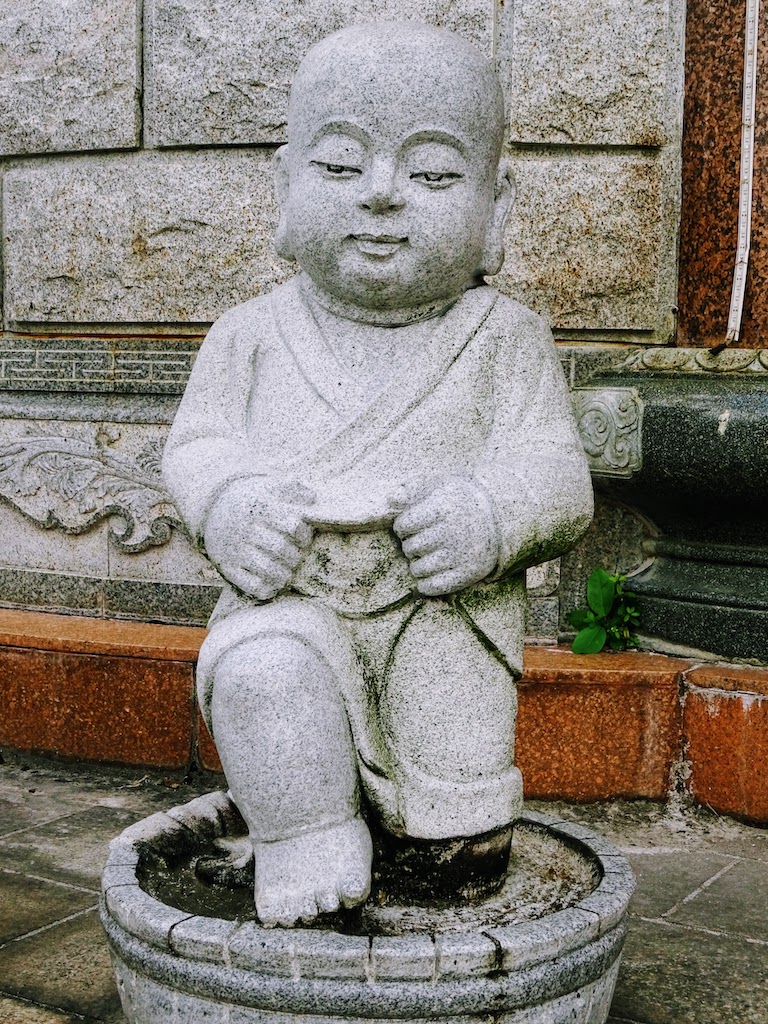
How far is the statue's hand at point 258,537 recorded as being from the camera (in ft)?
7.57

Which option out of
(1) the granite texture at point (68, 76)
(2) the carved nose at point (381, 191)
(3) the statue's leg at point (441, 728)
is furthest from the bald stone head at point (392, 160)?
(1) the granite texture at point (68, 76)

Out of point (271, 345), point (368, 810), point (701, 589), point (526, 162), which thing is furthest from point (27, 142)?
point (368, 810)

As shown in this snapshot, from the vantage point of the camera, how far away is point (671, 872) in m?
3.55

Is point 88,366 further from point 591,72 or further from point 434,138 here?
point 434,138

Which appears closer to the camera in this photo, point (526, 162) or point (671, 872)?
point (671, 872)

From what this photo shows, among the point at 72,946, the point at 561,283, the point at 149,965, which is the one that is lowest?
the point at 72,946

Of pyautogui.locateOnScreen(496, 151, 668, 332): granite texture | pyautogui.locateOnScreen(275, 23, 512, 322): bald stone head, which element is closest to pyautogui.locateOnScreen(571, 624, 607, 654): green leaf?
pyautogui.locateOnScreen(496, 151, 668, 332): granite texture

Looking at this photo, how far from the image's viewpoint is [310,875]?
2236mm

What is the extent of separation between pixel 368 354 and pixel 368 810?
92 cm

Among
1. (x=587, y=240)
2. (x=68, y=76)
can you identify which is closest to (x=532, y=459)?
(x=587, y=240)

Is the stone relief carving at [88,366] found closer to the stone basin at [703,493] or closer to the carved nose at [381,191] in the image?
the stone basin at [703,493]

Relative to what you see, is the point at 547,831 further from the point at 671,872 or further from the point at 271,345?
the point at 271,345

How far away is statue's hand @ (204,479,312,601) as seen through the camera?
7.57 ft

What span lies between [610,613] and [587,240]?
132 cm
